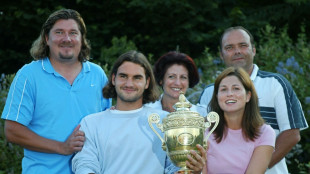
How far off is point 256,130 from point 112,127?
116 cm

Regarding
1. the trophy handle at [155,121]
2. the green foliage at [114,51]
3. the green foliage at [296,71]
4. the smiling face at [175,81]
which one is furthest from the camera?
the green foliage at [114,51]

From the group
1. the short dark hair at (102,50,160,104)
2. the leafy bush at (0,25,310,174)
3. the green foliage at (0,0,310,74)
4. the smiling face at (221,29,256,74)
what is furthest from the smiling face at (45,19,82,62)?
the green foliage at (0,0,310,74)

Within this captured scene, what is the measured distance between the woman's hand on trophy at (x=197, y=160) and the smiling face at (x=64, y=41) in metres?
1.54

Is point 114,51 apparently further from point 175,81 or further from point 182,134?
point 182,134

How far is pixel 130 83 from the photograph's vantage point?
455 centimetres

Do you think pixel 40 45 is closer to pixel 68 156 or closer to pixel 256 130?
pixel 68 156

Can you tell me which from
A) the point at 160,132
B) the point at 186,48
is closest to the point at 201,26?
the point at 186,48

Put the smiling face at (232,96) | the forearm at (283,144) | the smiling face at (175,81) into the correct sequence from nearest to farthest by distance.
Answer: the smiling face at (232,96) < the forearm at (283,144) < the smiling face at (175,81)

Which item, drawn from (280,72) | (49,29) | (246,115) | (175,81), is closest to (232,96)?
(246,115)

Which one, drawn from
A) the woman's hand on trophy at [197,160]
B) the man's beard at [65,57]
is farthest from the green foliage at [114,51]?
the woman's hand on trophy at [197,160]

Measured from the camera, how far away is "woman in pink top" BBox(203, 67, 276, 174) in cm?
435

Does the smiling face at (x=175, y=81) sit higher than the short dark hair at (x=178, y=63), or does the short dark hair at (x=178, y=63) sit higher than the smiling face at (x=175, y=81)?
the short dark hair at (x=178, y=63)

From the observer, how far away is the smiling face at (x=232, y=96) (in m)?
4.46

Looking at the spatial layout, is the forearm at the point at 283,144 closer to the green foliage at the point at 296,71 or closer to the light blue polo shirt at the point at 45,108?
the green foliage at the point at 296,71
